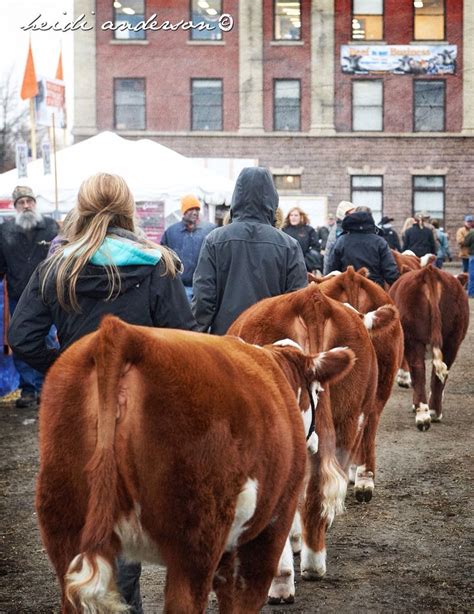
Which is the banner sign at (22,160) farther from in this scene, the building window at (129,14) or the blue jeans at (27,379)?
the building window at (129,14)

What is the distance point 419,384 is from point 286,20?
33.6 meters

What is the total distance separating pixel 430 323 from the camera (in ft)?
34.9

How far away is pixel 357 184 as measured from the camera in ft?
139

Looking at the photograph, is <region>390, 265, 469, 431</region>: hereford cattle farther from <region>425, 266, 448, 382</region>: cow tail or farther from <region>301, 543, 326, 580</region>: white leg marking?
<region>301, 543, 326, 580</region>: white leg marking

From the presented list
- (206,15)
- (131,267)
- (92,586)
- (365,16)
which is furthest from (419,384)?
(365,16)

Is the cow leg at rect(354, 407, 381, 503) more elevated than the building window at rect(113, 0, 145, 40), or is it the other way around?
the building window at rect(113, 0, 145, 40)

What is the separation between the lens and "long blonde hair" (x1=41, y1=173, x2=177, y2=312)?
443 centimetres

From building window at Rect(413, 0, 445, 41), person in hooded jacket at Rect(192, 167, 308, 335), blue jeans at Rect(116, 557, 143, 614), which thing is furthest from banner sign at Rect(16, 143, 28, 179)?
building window at Rect(413, 0, 445, 41)

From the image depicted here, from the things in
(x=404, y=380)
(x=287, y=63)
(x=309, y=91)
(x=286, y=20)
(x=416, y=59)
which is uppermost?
(x=286, y=20)

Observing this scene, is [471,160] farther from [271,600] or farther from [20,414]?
[271,600]

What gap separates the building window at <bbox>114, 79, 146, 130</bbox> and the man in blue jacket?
1123 inches

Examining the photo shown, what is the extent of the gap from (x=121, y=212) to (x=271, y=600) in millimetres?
2101

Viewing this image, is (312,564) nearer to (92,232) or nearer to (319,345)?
(319,345)

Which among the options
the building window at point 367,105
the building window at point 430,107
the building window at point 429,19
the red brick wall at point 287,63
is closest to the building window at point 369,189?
the building window at point 367,105
